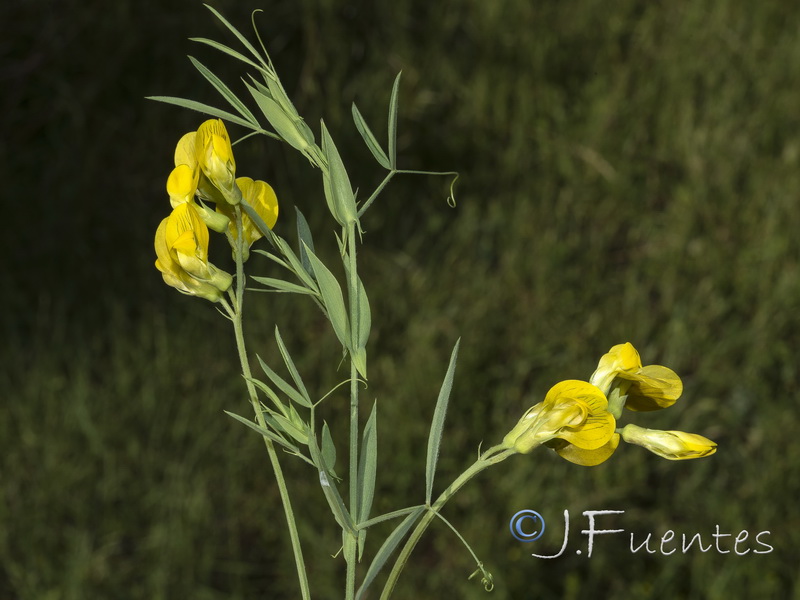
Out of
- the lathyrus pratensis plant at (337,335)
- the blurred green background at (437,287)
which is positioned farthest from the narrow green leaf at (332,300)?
the blurred green background at (437,287)

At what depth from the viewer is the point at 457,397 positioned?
1660mm

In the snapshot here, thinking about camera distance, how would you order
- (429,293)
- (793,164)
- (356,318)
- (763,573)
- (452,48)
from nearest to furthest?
(356,318)
(763,573)
(429,293)
(793,164)
(452,48)

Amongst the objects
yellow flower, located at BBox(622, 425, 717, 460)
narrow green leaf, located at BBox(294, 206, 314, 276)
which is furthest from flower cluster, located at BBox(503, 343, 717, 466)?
narrow green leaf, located at BBox(294, 206, 314, 276)

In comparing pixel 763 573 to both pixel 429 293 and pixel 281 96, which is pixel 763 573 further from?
pixel 281 96

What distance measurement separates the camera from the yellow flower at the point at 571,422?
36 cm

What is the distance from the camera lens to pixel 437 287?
175 cm

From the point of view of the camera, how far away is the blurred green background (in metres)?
1.50

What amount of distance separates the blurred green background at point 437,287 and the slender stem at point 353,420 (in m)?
1.16

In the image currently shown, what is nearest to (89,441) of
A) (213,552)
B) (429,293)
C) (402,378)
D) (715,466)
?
(213,552)

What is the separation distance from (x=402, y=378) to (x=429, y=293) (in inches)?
7.5

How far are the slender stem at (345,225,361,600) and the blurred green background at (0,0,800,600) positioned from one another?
116cm

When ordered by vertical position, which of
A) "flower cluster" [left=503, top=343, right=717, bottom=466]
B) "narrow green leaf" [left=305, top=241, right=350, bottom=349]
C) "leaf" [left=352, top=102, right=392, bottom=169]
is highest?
"leaf" [left=352, top=102, right=392, bottom=169]

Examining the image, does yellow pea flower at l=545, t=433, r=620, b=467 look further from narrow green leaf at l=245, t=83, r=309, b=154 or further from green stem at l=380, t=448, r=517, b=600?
narrow green leaf at l=245, t=83, r=309, b=154

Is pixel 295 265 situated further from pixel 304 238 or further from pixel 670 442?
pixel 670 442
